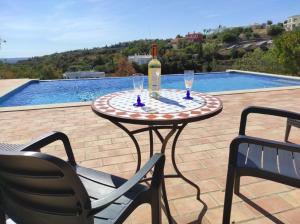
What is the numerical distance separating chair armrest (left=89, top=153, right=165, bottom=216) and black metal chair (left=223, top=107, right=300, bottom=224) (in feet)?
1.55

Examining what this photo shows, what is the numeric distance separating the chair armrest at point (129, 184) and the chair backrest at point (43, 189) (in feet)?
0.14

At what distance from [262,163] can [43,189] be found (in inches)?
46.6

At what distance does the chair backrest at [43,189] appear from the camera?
0.78 metres

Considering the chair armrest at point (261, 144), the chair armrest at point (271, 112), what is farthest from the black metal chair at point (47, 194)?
the chair armrest at point (271, 112)

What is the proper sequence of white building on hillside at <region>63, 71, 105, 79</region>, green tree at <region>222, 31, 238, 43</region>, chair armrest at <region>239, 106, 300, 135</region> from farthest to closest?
1. green tree at <region>222, 31, 238, 43</region>
2. white building on hillside at <region>63, 71, 105, 79</region>
3. chair armrest at <region>239, 106, 300, 135</region>

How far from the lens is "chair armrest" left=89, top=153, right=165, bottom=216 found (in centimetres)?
88

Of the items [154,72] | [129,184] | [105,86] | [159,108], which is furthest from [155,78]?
[105,86]

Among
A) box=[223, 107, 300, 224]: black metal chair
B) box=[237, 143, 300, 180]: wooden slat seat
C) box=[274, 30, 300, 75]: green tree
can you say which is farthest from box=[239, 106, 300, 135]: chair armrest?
box=[274, 30, 300, 75]: green tree

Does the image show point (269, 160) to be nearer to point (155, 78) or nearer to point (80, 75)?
point (155, 78)

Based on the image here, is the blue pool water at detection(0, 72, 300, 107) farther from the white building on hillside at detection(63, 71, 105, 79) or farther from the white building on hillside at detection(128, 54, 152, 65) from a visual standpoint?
the white building on hillside at detection(63, 71, 105, 79)

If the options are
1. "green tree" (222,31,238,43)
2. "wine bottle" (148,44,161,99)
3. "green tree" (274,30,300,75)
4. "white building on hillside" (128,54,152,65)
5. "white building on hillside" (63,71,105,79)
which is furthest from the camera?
"green tree" (222,31,238,43)

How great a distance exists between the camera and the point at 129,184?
1003mm

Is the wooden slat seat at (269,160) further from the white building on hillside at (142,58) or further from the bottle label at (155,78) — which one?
the white building on hillside at (142,58)

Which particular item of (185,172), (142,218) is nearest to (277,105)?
(185,172)
